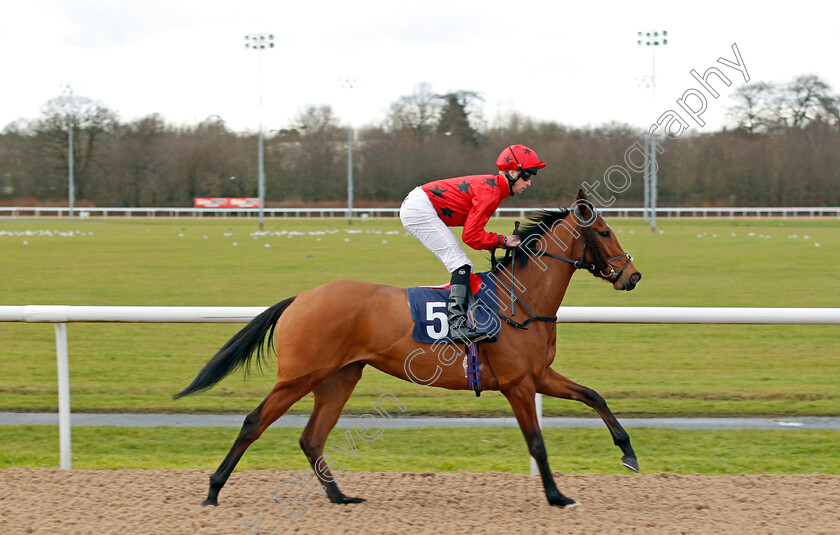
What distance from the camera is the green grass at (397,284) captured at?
23.2 feet

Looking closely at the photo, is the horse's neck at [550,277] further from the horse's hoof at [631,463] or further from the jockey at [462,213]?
the horse's hoof at [631,463]

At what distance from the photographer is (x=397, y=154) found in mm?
46250

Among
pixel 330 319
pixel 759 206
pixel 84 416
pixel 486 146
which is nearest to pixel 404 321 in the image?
pixel 330 319

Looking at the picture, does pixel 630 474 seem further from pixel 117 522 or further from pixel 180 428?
pixel 180 428

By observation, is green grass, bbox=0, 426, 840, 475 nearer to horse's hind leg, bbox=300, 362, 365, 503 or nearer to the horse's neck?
horse's hind leg, bbox=300, 362, 365, 503

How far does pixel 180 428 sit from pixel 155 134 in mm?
56435

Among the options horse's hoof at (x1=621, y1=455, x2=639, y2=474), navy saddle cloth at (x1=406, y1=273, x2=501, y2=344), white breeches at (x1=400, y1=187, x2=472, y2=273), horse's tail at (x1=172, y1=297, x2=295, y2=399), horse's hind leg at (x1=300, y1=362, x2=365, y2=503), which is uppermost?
white breeches at (x1=400, y1=187, x2=472, y2=273)

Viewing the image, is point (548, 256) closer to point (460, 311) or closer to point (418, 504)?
point (460, 311)

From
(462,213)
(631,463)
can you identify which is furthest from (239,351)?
(631,463)

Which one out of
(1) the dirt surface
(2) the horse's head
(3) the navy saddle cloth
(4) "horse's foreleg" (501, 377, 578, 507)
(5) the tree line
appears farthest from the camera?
(5) the tree line

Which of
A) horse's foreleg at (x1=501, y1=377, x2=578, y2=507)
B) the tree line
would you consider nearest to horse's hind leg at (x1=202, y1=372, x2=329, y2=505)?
horse's foreleg at (x1=501, y1=377, x2=578, y2=507)

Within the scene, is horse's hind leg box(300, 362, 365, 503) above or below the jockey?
below

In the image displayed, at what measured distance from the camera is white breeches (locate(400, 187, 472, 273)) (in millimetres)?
4195

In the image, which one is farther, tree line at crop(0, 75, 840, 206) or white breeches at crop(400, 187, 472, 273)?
tree line at crop(0, 75, 840, 206)
